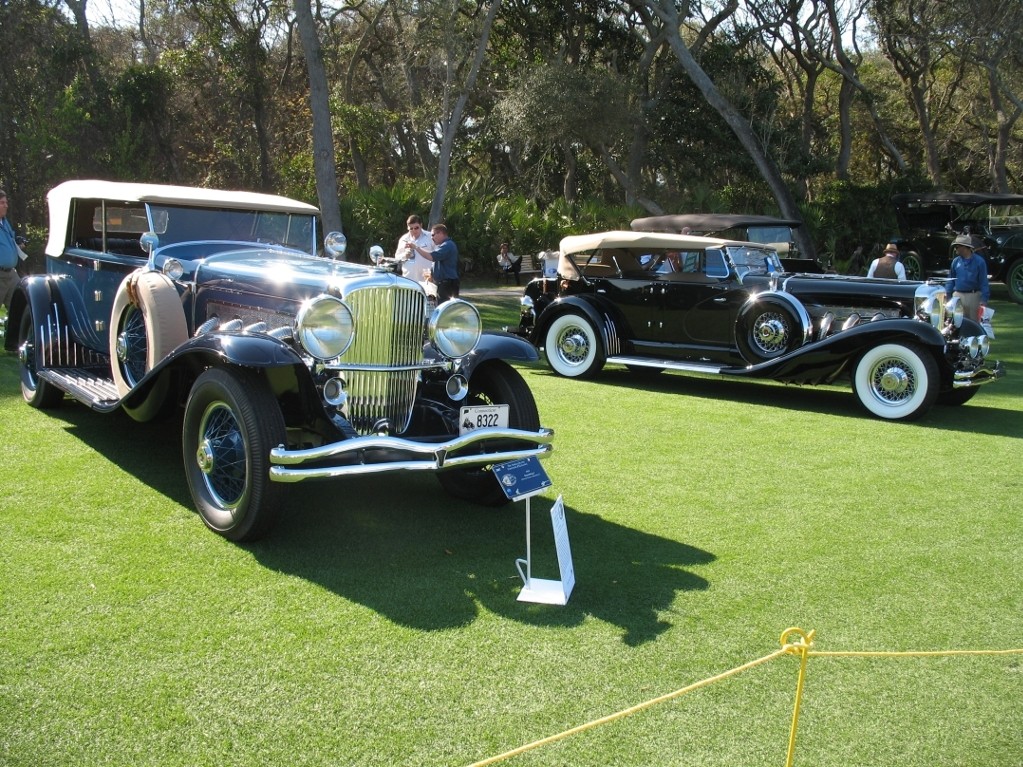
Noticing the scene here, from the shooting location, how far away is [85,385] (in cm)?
566

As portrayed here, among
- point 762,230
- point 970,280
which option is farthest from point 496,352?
point 970,280

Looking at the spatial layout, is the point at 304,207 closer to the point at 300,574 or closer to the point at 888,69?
the point at 300,574

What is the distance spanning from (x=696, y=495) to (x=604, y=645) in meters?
2.14

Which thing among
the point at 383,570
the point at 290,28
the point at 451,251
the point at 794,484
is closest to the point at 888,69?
the point at 290,28

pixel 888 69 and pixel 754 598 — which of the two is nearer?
pixel 754 598

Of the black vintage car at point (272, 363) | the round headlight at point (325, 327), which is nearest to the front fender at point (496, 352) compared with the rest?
the black vintage car at point (272, 363)

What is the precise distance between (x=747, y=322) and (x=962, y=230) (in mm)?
13712

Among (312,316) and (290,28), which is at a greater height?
(290,28)

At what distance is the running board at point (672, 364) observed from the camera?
887 cm

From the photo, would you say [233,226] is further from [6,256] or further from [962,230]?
[962,230]

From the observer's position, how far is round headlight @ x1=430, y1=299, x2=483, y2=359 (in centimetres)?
464

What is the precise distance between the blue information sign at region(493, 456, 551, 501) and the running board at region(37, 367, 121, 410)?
7.98ft

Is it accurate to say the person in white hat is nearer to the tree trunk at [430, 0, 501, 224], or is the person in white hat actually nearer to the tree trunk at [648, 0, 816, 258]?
the tree trunk at [648, 0, 816, 258]

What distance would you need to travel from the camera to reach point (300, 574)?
12.8ft
